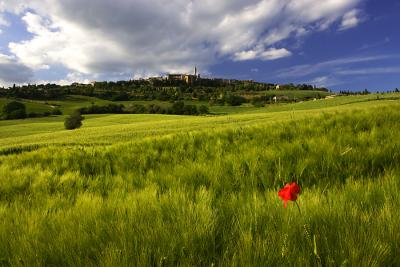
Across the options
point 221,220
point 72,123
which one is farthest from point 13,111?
point 221,220

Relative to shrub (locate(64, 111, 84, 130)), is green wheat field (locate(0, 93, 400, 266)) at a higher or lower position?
higher

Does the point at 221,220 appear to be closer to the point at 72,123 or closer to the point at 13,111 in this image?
the point at 72,123

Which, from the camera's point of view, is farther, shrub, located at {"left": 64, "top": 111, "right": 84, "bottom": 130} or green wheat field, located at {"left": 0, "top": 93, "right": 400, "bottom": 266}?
shrub, located at {"left": 64, "top": 111, "right": 84, "bottom": 130}

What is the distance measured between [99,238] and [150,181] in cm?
149

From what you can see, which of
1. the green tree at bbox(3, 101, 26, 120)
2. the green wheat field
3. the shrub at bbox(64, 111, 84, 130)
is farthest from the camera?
the green tree at bbox(3, 101, 26, 120)

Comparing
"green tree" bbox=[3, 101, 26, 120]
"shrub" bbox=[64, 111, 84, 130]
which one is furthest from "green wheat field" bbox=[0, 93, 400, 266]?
"green tree" bbox=[3, 101, 26, 120]

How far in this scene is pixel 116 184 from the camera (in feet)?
10.5

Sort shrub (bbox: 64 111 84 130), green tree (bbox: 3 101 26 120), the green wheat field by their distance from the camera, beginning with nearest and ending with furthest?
1. the green wheat field
2. shrub (bbox: 64 111 84 130)
3. green tree (bbox: 3 101 26 120)

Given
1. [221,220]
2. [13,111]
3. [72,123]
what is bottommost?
[72,123]

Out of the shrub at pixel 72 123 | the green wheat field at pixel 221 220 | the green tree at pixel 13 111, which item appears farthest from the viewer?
Answer: the green tree at pixel 13 111

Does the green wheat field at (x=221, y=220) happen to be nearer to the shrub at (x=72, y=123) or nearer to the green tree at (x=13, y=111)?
the shrub at (x=72, y=123)

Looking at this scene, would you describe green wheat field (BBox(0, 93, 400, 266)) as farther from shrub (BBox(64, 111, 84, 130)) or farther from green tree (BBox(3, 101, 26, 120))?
green tree (BBox(3, 101, 26, 120))

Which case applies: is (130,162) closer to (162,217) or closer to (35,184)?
(35,184)

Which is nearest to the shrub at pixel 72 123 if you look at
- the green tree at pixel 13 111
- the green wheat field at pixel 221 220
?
the green tree at pixel 13 111
